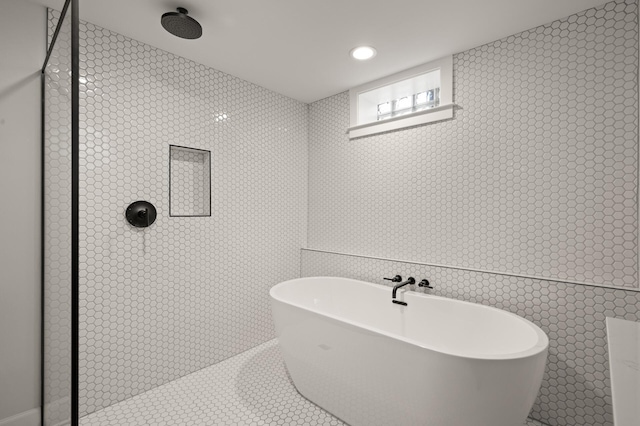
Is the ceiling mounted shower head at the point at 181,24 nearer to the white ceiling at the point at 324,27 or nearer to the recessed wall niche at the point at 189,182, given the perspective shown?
the white ceiling at the point at 324,27

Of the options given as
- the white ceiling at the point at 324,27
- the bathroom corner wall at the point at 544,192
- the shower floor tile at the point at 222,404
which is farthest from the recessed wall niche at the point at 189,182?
the bathroom corner wall at the point at 544,192

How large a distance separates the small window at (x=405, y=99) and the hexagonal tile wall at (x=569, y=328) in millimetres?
1322

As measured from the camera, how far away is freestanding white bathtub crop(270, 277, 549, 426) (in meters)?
1.39

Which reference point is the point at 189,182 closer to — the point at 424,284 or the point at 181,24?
the point at 181,24

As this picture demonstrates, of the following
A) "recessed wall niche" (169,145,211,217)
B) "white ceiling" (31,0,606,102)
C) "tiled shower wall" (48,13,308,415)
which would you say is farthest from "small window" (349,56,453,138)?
"recessed wall niche" (169,145,211,217)

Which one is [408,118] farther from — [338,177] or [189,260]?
[189,260]

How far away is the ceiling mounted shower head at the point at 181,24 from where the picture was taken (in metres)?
1.80

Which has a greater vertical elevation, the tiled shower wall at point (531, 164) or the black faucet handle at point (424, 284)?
the tiled shower wall at point (531, 164)

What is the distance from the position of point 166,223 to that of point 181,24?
1.37 meters

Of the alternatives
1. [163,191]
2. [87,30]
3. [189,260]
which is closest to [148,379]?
[189,260]

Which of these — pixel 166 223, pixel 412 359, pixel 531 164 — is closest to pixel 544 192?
pixel 531 164

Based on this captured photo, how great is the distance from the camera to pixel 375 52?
230cm

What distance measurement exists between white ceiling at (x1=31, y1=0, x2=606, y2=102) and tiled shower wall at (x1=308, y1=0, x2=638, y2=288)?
204mm

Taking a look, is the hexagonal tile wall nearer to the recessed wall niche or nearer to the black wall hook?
the recessed wall niche
